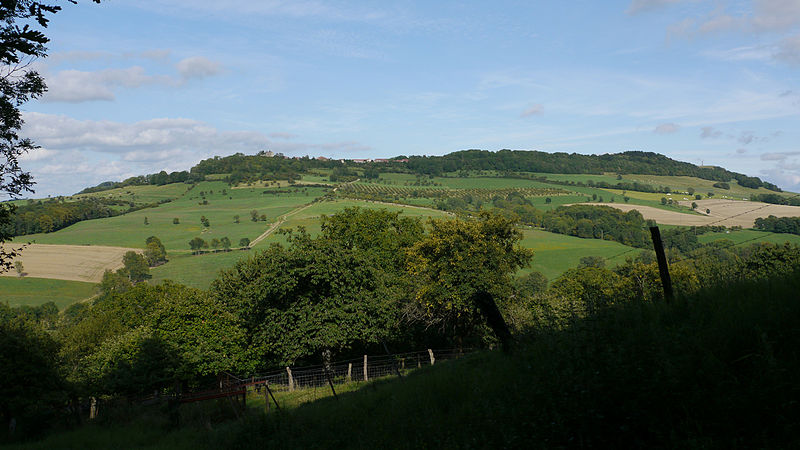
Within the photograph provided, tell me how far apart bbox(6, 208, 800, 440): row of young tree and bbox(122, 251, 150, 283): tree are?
57.2 metres

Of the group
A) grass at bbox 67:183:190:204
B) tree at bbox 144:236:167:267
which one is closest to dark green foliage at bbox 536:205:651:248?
tree at bbox 144:236:167:267

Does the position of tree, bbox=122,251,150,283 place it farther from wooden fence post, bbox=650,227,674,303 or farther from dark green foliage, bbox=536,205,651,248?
wooden fence post, bbox=650,227,674,303

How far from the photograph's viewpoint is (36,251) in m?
100

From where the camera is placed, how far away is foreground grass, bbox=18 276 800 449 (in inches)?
199

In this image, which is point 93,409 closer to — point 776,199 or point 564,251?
point 564,251

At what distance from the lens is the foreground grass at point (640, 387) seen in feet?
16.6

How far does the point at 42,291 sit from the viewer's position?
84.9 m

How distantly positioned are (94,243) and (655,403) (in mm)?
131313

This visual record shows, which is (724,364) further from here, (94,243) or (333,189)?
(333,189)

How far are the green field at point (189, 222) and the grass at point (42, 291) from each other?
918 inches

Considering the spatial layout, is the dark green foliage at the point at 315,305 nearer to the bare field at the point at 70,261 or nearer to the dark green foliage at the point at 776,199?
the bare field at the point at 70,261

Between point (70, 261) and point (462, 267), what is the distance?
10123 cm

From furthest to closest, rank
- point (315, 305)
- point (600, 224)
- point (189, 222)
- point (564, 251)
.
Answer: point (189, 222)
point (600, 224)
point (564, 251)
point (315, 305)

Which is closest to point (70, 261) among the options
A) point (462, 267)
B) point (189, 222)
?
point (189, 222)
